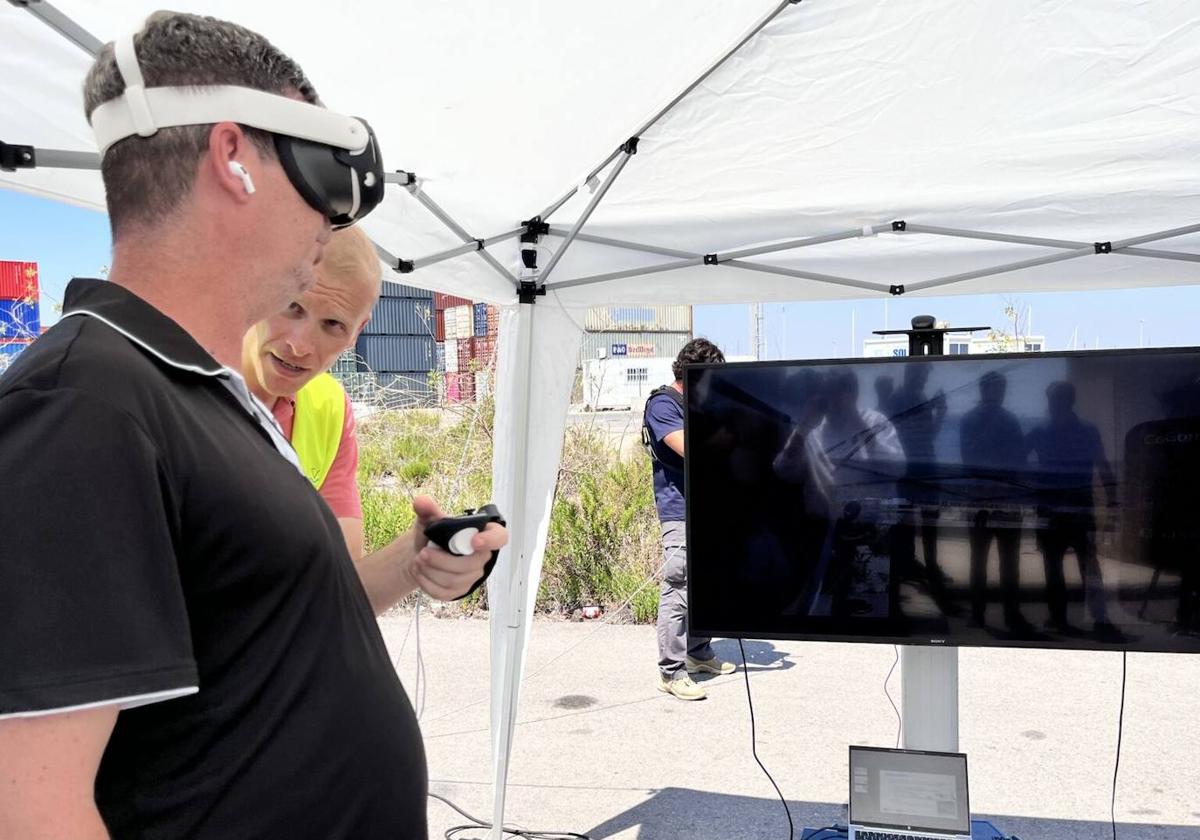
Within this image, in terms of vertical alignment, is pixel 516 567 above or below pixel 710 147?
below

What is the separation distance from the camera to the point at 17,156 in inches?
78.4

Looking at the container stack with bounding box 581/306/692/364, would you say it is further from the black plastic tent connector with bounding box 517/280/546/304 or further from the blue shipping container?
the black plastic tent connector with bounding box 517/280/546/304

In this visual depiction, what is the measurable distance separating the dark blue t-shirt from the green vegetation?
2266mm

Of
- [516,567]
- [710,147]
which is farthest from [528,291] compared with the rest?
[516,567]

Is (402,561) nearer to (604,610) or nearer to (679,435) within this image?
(679,435)

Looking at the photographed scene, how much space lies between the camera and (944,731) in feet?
A: 9.91

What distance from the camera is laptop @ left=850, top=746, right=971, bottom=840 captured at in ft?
9.09

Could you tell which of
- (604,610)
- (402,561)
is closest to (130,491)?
(402,561)

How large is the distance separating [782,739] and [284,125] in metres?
4.64

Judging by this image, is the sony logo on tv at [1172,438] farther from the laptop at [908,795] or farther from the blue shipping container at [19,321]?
the blue shipping container at [19,321]

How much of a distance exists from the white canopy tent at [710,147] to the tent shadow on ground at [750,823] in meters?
0.77

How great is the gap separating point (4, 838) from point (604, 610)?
7181 mm

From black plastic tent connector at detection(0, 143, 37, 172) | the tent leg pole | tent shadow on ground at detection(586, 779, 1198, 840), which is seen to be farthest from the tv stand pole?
black plastic tent connector at detection(0, 143, 37, 172)

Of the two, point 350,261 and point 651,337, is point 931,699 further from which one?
point 651,337
